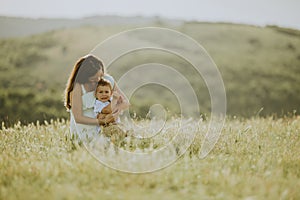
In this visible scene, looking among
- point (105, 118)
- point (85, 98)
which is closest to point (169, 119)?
point (105, 118)

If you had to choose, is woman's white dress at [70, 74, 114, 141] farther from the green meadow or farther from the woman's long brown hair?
the green meadow

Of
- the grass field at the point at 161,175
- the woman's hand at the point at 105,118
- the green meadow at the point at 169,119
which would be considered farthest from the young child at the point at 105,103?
the grass field at the point at 161,175

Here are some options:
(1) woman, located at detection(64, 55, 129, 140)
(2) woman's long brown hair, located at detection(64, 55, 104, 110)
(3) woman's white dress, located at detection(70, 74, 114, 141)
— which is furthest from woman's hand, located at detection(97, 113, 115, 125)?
(2) woman's long brown hair, located at detection(64, 55, 104, 110)

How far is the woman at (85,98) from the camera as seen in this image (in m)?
6.54

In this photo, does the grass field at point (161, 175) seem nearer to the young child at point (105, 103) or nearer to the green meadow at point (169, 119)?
the green meadow at point (169, 119)

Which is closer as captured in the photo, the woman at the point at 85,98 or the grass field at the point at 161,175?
the grass field at the point at 161,175

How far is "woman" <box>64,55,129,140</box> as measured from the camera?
6.54 metres

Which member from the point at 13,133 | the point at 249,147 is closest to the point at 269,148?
the point at 249,147

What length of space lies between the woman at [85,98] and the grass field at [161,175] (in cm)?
38

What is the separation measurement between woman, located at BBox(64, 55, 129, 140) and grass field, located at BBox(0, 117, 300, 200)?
0.38 metres

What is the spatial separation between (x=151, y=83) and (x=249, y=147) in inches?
457

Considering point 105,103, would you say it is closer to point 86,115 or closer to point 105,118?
point 105,118

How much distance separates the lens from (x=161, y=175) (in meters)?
4.93

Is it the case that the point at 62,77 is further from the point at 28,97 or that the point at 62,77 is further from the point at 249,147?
the point at 249,147
